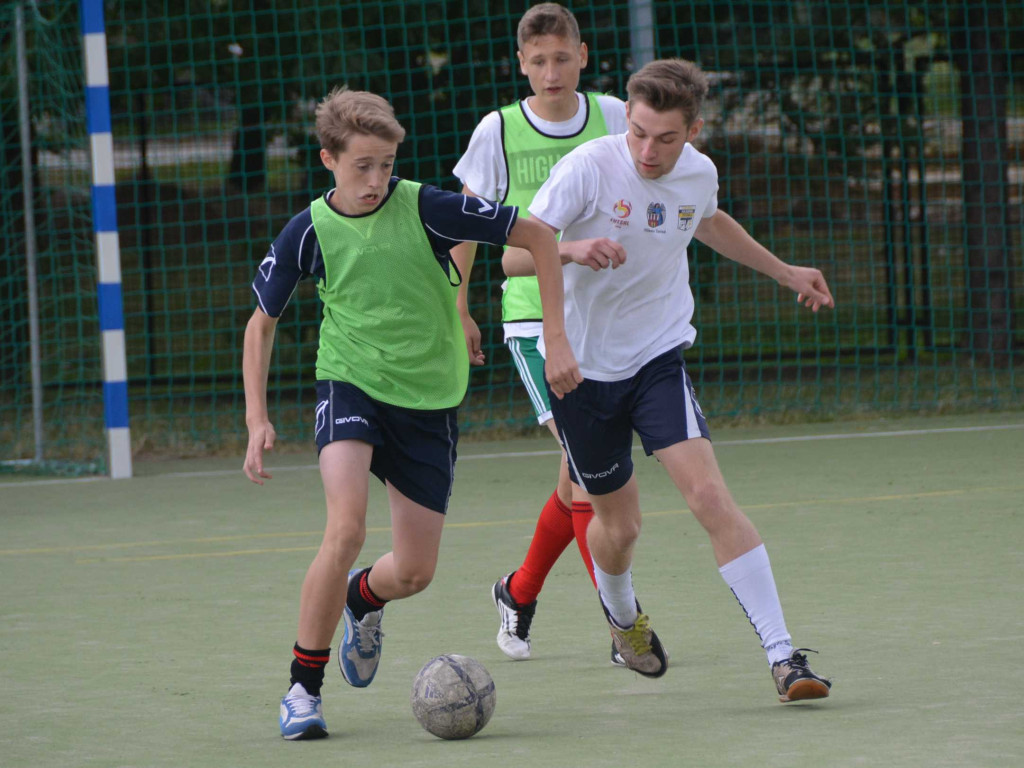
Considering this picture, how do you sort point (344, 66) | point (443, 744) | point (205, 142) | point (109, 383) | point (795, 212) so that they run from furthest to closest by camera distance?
point (795, 212) → point (205, 142) → point (344, 66) → point (109, 383) → point (443, 744)

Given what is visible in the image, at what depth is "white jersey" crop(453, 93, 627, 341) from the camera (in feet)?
15.5

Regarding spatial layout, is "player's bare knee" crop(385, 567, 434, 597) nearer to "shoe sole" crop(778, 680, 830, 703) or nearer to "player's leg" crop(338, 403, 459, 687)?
"player's leg" crop(338, 403, 459, 687)

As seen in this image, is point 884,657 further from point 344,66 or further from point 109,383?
point 344,66

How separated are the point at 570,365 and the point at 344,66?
755cm

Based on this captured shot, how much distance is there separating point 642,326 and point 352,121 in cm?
88

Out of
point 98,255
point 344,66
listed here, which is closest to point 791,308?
point 344,66

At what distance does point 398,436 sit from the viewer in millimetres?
3822

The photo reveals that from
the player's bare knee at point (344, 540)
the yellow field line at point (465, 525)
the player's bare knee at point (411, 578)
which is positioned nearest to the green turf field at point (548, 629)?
the yellow field line at point (465, 525)

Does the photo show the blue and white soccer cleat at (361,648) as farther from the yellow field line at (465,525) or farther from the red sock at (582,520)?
the yellow field line at (465,525)

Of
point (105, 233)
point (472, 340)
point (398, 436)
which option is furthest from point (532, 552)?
point (105, 233)

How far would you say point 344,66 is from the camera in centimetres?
1078

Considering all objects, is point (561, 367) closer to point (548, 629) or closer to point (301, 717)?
point (301, 717)


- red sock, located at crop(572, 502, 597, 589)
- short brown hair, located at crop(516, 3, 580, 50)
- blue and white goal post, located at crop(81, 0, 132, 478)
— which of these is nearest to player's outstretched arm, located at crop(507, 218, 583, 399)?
red sock, located at crop(572, 502, 597, 589)

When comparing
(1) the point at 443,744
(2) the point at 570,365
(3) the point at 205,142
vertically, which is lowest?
(1) the point at 443,744
